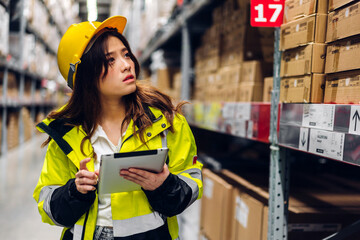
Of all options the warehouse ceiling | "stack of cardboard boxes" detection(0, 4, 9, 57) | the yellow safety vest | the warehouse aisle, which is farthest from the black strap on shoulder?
the warehouse ceiling

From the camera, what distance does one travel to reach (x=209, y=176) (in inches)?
106

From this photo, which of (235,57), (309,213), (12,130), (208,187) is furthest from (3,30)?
(309,213)

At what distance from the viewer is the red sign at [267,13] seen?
157 cm

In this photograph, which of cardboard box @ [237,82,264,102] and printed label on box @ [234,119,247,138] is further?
cardboard box @ [237,82,264,102]

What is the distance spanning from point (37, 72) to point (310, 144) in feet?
28.7

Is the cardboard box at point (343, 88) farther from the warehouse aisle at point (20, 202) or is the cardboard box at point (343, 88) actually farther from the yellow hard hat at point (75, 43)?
the warehouse aisle at point (20, 202)

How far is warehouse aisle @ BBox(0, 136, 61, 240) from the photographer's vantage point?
3.20 m

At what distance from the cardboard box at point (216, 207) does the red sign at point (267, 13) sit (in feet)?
3.63

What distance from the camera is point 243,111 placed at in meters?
2.01

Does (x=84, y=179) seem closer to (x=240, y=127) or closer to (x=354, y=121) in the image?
(x=354, y=121)

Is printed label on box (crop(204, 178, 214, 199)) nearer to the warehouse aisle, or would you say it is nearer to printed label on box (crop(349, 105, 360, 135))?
the warehouse aisle

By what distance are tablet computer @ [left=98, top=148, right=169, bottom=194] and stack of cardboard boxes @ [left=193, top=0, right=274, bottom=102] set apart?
47.2 inches

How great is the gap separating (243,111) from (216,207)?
823 millimetres

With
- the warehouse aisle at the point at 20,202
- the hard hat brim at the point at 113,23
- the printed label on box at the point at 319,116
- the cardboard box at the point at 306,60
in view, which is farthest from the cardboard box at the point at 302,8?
the warehouse aisle at the point at 20,202
